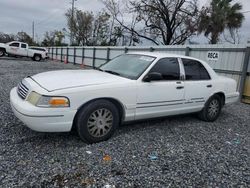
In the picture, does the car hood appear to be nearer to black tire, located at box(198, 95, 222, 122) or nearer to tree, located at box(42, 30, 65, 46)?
black tire, located at box(198, 95, 222, 122)

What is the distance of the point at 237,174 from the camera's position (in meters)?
3.15

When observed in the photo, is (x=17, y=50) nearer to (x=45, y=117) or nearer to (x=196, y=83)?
(x=196, y=83)

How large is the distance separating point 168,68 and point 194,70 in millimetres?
828

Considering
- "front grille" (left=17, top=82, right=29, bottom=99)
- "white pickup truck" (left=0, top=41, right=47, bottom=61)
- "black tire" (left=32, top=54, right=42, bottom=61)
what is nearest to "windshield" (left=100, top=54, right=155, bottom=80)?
"front grille" (left=17, top=82, right=29, bottom=99)

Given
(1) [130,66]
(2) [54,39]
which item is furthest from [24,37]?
(1) [130,66]

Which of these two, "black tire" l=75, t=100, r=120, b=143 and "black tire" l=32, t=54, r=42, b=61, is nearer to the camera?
"black tire" l=75, t=100, r=120, b=143

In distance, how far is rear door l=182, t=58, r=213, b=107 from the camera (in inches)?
191

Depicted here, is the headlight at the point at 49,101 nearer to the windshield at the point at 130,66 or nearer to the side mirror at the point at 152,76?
the windshield at the point at 130,66

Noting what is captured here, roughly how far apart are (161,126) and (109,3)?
29564 mm

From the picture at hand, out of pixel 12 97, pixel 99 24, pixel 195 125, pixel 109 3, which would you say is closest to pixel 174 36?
pixel 109 3

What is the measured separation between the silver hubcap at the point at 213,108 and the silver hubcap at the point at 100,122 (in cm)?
277

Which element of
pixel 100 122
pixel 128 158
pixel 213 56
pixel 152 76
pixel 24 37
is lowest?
pixel 128 158

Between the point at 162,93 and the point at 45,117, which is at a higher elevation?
the point at 162,93

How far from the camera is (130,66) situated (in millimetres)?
4484
